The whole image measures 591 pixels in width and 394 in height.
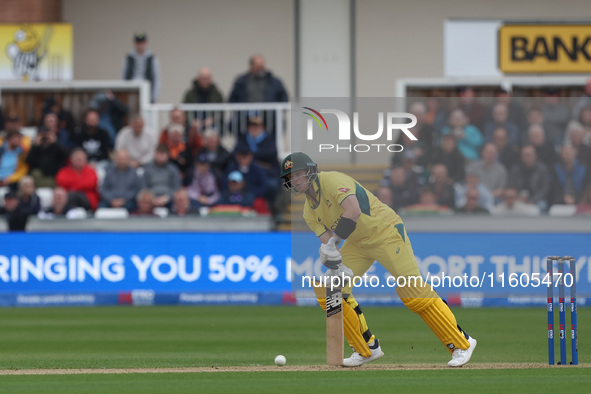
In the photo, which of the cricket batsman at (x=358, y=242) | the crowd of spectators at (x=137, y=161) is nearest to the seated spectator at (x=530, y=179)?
the crowd of spectators at (x=137, y=161)

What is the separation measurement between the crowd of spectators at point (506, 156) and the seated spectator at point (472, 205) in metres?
0.02

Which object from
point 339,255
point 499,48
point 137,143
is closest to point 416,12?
point 499,48

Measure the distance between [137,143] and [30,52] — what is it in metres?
4.23

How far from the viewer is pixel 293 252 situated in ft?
44.6

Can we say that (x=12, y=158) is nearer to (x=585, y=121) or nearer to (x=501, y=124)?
(x=501, y=124)

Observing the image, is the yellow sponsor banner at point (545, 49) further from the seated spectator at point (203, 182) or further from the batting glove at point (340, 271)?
the batting glove at point (340, 271)

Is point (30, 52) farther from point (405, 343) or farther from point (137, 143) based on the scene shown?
point (405, 343)

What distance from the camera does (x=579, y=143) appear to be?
17.7m

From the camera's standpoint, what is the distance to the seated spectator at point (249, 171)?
19.6 metres

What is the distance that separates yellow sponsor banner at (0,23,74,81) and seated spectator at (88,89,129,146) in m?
2.22

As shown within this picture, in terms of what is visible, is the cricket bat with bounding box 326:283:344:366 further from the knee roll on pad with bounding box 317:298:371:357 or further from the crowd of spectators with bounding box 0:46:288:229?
the crowd of spectators with bounding box 0:46:288:229

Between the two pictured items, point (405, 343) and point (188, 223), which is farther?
point (188, 223)

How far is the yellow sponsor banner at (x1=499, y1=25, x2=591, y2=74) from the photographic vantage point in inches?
991

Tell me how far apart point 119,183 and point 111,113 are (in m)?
2.05
